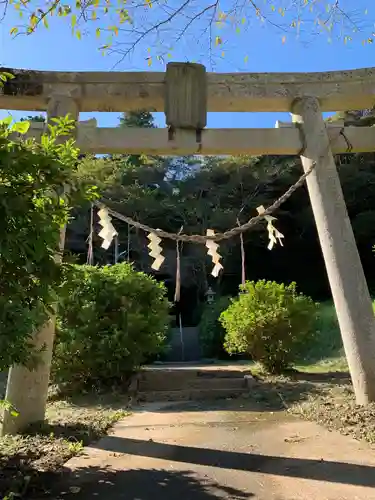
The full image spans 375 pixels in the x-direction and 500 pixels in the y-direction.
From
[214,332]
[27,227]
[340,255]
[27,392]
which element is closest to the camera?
[27,227]

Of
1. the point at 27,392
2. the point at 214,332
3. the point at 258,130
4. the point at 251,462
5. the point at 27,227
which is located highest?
the point at 258,130

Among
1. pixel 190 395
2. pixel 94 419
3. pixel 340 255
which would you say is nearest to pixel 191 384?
pixel 190 395

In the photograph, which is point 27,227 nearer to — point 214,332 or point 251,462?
point 251,462

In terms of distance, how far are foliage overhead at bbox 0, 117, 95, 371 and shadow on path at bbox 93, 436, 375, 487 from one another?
1.97m

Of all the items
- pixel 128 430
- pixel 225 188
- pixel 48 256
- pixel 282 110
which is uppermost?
pixel 225 188

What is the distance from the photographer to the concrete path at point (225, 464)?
3404mm

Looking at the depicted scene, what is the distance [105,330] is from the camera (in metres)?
8.70

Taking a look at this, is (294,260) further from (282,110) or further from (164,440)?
(164,440)

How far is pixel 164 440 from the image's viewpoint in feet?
17.1

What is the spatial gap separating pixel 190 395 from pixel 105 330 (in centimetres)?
199

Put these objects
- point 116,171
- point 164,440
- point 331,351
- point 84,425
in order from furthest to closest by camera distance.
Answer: point 116,171
point 331,351
point 84,425
point 164,440

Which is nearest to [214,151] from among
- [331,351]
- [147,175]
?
Result: [331,351]

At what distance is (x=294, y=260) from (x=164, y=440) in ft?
68.6

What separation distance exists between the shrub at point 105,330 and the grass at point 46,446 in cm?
121
